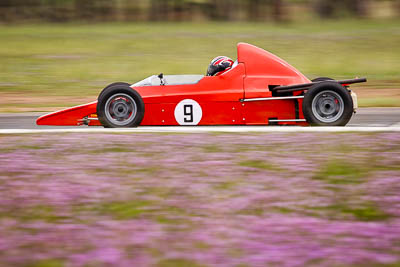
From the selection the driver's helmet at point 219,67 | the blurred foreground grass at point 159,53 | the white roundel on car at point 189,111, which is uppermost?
the blurred foreground grass at point 159,53

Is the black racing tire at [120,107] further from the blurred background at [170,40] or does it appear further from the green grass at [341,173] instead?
the blurred background at [170,40]

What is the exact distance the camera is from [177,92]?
953cm

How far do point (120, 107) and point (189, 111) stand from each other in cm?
100

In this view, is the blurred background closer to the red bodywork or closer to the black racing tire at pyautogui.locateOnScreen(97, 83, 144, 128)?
the red bodywork

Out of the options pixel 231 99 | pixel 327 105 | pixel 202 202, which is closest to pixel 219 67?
pixel 231 99

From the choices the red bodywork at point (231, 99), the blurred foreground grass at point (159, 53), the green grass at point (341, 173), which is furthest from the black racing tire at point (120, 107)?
the blurred foreground grass at point (159, 53)

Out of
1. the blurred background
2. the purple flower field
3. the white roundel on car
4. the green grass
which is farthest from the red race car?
the blurred background

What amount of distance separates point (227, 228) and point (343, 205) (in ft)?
3.49

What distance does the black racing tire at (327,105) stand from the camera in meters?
9.12

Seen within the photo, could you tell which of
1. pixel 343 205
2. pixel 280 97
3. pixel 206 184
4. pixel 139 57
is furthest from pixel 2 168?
pixel 139 57

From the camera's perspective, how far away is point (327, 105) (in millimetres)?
9219

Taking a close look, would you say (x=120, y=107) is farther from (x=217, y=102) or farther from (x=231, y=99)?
(x=231, y=99)

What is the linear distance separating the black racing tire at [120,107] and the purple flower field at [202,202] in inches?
79.9

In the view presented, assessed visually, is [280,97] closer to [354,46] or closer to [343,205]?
[343,205]
